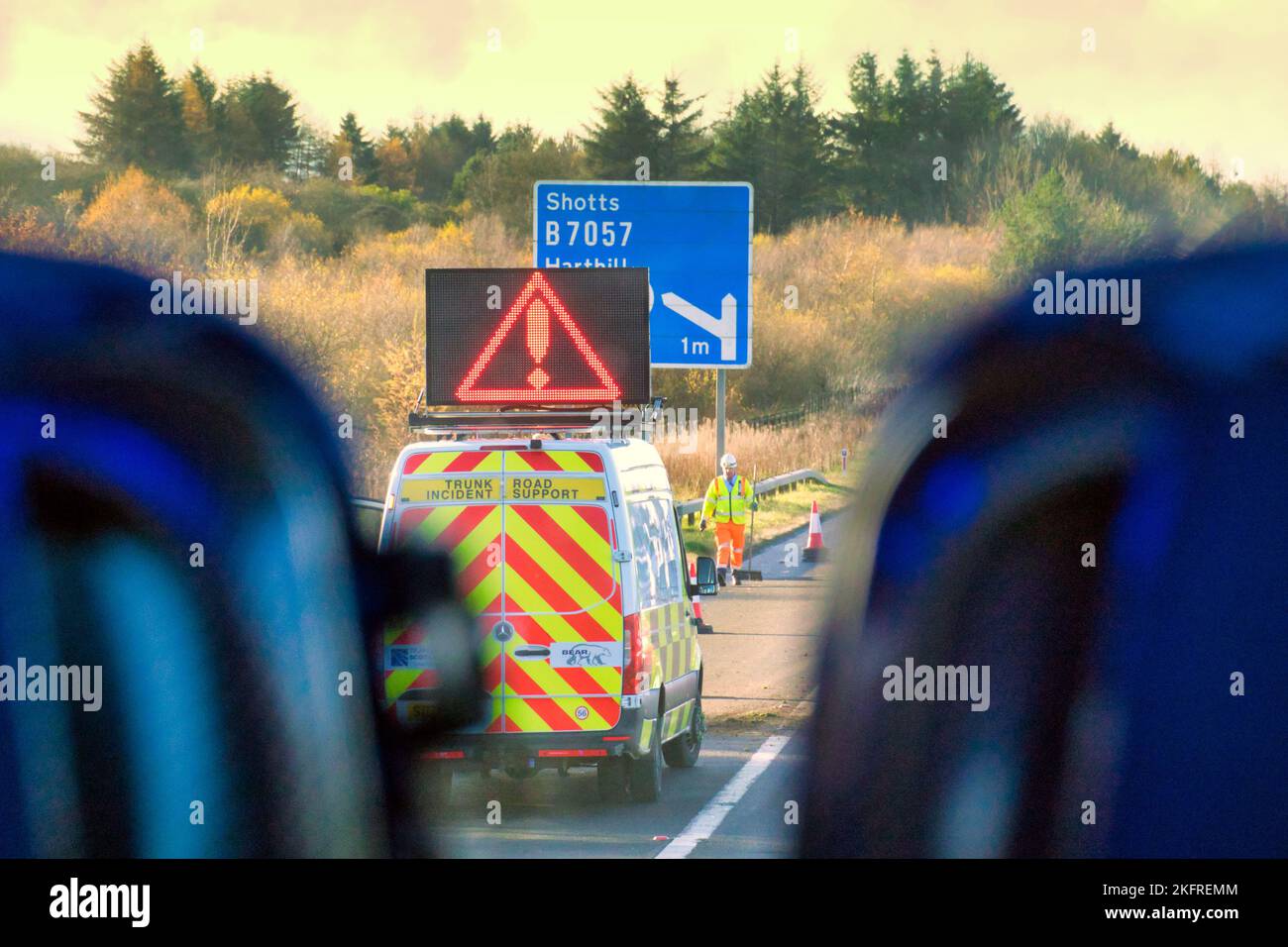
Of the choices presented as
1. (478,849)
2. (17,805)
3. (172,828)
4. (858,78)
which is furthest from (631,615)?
(858,78)

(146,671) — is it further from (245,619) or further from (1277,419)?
(1277,419)

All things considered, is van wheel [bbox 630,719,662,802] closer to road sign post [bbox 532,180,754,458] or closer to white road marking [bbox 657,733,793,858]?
white road marking [bbox 657,733,793,858]

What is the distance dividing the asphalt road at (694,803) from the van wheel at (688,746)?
0.10 meters

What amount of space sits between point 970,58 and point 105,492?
3152 inches

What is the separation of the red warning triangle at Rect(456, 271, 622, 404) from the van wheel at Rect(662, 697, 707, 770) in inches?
96.2

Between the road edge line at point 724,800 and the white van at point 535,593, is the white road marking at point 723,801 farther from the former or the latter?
the white van at point 535,593

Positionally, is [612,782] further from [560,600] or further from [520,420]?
[520,420]

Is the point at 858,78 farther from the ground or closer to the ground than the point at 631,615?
farther from the ground

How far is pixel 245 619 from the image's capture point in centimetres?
1184

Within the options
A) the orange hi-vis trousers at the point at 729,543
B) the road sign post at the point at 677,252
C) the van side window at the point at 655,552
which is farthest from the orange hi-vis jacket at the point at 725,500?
the van side window at the point at 655,552

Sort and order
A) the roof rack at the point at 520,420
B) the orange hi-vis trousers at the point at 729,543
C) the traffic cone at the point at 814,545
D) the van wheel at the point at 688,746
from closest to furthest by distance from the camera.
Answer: the roof rack at the point at 520,420 < the van wheel at the point at 688,746 < the orange hi-vis trousers at the point at 729,543 < the traffic cone at the point at 814,545

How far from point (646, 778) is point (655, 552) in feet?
4.71

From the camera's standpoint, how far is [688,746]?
1210 cm

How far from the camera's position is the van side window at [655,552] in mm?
10820
